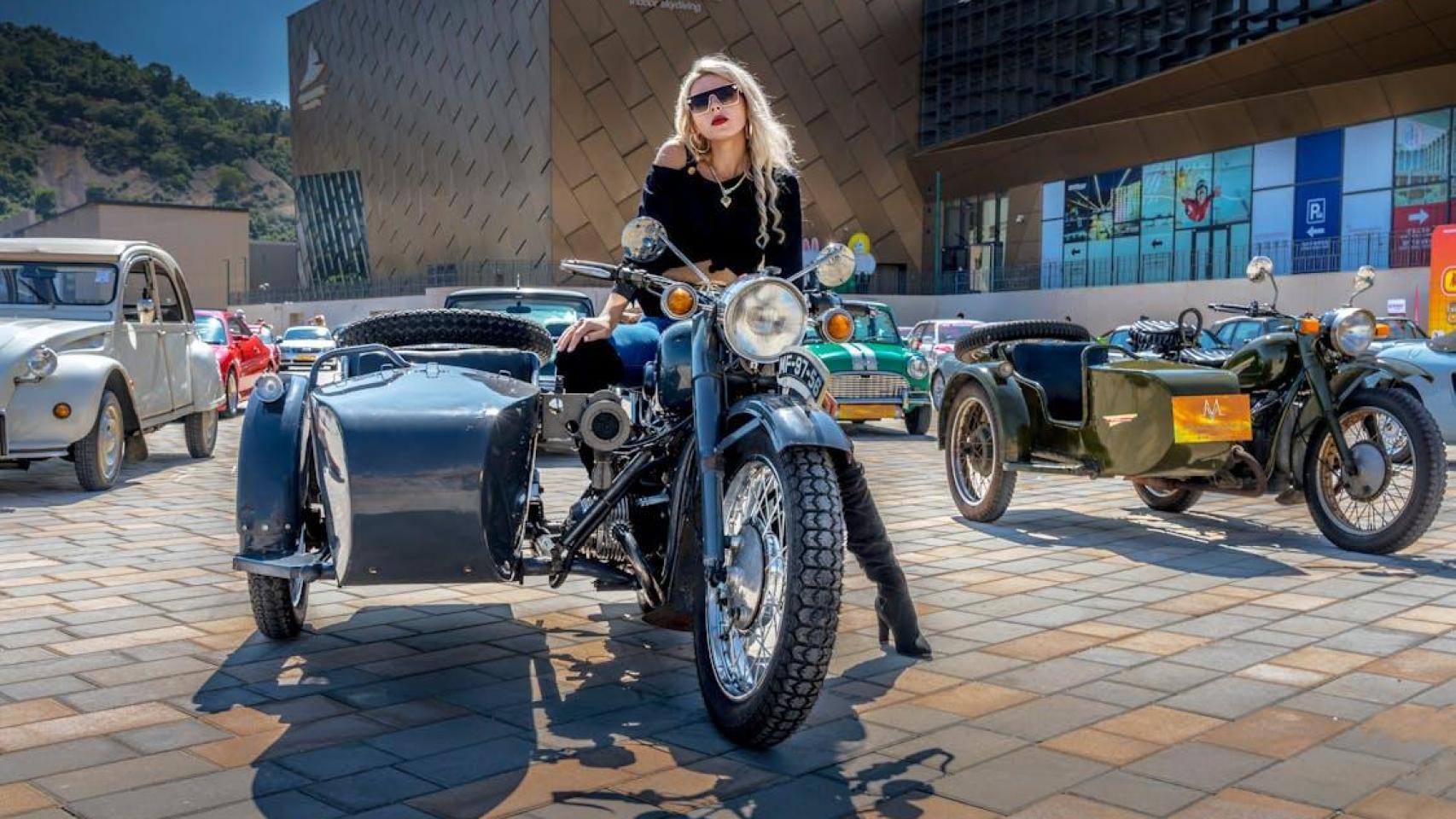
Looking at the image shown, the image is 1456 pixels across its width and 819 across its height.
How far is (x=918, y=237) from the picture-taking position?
59.2m

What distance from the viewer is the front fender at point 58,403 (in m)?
8.91

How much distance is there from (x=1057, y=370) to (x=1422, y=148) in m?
32.2

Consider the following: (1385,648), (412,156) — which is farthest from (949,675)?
(412,156)

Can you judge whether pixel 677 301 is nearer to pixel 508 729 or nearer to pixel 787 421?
pixel 787 421

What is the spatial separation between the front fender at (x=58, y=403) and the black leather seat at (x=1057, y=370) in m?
6.30

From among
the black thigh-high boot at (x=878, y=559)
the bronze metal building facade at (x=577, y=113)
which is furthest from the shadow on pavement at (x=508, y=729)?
the bronze metal building facade at (x=577, y=113)

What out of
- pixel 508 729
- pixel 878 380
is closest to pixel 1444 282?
pixel 878 380

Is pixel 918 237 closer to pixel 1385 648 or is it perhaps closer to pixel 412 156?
pixel 412 156

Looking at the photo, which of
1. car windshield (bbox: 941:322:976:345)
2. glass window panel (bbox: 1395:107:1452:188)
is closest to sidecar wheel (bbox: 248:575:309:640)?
car windshield (bbox: 941:322:976:345)

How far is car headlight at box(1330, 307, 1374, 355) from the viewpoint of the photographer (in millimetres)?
7016

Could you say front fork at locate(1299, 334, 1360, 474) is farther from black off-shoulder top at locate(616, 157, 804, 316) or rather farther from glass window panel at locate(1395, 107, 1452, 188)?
glass window panel at locate(1395, 107, 1452, 188)

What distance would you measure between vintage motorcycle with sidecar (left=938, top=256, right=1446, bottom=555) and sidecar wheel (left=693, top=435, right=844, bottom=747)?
4.01 m

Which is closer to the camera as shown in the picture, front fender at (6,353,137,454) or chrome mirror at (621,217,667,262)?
chrome mirror at (621,217,667,262)

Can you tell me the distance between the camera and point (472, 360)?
16.2ft
